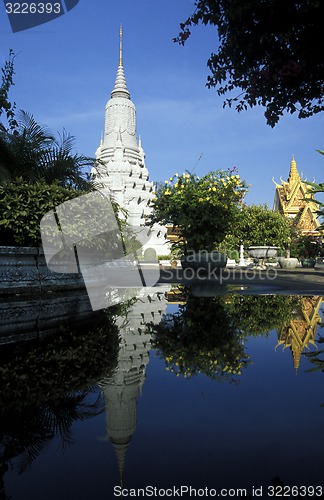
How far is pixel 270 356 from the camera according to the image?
2992mm

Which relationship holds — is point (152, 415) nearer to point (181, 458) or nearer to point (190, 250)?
point (181, 458)

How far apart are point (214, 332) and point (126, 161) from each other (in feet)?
144

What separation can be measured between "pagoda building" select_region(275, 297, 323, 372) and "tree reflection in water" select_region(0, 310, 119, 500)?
1479mm

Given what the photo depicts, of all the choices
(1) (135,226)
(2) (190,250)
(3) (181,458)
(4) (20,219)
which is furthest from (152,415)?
(1) (135,226)

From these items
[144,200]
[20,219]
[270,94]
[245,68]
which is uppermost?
[144,200]

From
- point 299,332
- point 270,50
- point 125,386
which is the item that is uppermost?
point 270,50

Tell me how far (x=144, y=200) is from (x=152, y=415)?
4476 cm

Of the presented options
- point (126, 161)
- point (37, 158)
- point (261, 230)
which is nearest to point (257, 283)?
point (37, 158)

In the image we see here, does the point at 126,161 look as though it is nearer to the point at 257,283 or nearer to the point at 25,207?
the point at 257,283

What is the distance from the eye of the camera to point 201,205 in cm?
1339

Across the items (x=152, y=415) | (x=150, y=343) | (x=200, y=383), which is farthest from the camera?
(x=150, y=343)

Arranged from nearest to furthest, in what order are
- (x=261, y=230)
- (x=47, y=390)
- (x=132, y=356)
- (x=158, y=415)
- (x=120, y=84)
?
(x=158, y=415), (x=47, y=390), (x=132, y=356), (x=261, y=230), (x=120, y=84)

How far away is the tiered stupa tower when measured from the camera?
147ft

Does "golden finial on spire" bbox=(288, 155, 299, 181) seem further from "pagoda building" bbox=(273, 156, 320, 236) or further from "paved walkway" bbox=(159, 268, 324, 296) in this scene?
"paved walkway" bbox=(159, 268, 324, 296)
